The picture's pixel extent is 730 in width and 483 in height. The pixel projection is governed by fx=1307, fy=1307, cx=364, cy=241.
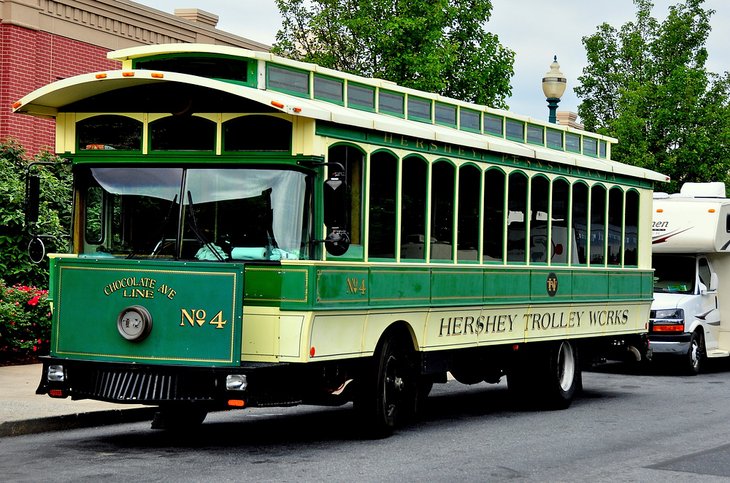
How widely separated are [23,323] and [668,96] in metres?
21.0

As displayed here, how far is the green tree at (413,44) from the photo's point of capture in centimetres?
2397

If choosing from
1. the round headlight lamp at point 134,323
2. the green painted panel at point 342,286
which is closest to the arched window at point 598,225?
the green painted panel at point 342,286

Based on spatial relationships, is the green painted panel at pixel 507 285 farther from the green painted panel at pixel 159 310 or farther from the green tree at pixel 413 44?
the green tree at pixel 413 44

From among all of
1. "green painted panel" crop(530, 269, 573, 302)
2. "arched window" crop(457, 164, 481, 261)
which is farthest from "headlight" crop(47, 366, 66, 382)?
"green painted panel" crop(530, 269, 573, 302)

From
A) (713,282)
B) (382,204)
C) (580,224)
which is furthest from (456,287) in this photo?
(713,282)

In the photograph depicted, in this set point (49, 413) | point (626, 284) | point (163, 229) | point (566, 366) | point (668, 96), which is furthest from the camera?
point (668, 96)

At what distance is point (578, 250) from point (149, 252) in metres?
6.95

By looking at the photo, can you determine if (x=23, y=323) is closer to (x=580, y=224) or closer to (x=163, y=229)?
(x=163, y=229)

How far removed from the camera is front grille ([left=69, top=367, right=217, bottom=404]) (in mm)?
10633

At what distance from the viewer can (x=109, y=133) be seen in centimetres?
1146

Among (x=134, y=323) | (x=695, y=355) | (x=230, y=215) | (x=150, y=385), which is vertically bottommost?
(x=695, y=355)

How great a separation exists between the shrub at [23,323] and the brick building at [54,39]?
15.8ft

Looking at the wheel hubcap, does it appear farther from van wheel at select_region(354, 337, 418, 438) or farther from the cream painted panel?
the cream painted panel

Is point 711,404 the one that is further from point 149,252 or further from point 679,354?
point 149,252
